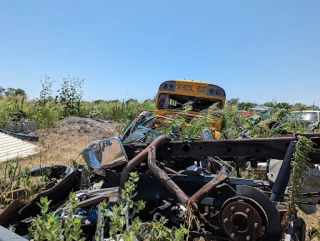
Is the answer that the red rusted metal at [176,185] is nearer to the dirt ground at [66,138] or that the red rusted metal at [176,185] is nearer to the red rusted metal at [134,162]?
the red rusted metal at [134,162]

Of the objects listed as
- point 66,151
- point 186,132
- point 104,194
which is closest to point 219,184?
point 104,194

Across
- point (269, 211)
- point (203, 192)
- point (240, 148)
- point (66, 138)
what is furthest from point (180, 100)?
point (269, 211)

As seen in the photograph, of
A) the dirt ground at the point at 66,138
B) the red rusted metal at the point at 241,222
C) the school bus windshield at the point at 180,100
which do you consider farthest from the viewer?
the school bus windshield at the point at 180,100

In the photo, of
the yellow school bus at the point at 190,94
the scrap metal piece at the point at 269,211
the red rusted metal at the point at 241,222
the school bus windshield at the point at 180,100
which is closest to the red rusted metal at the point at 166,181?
the red rusted metal at the point at 241,222

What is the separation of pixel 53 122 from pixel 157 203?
12.2 metres

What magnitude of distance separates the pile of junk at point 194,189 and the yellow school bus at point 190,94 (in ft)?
16.1

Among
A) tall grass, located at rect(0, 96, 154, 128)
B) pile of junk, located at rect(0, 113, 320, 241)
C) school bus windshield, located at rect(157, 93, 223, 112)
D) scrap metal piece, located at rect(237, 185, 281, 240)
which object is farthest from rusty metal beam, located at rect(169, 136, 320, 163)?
A: tall grass, located at rect(0, 96, 154, 128)

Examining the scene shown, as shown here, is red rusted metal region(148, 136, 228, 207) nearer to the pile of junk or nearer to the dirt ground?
the pile of junk

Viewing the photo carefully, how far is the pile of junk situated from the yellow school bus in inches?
193

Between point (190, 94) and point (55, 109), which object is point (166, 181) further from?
point (55, 109)

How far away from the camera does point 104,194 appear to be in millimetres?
3328

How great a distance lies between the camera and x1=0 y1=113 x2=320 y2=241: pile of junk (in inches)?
96.0

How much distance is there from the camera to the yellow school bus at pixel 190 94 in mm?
9062

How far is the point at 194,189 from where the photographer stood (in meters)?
3.09
